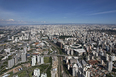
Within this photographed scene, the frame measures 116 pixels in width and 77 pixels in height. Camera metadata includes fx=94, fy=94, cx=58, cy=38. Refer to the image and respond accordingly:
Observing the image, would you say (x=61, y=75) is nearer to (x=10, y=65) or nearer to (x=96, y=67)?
(x=96, y=67)

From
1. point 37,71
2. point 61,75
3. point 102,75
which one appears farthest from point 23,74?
point 102,75

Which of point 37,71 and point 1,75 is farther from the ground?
point 37,71

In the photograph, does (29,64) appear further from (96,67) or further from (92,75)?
(96,67)

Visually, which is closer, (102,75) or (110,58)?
(102,75)

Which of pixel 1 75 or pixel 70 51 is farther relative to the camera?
pixel 70 51


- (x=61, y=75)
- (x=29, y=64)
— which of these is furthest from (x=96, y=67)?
→ (x=29, y=64)

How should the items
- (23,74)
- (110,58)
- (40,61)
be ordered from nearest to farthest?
(23,74) < (40,61) < (110,58)

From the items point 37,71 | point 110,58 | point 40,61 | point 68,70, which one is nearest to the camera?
point 37,71

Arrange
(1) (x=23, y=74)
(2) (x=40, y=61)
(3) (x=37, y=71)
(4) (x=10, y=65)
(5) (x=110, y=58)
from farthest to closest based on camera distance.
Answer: (5) (x=110, y=58) → (2) (x=40, y=61) → (4) (x=10, y=65) → (1) (x=23, y=74) → (3) (x=37, y=71)

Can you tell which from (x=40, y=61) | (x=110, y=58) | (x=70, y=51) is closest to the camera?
(x=40, y=61)
